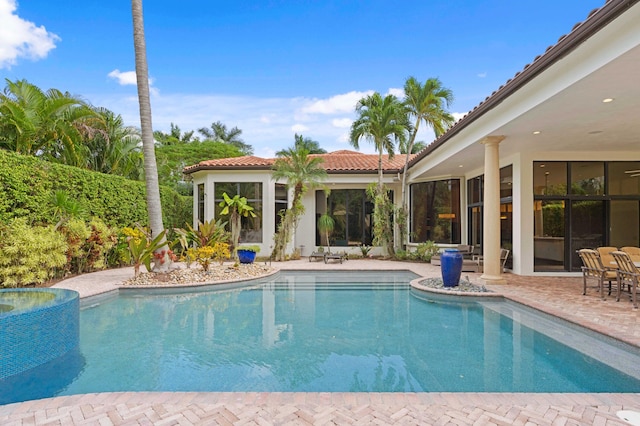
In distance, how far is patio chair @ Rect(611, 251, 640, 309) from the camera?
703 centimetres

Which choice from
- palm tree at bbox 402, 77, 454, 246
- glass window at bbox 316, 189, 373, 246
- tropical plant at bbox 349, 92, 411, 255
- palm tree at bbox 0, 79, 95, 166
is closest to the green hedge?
palm tree at bbox 0, 79, 95, 166

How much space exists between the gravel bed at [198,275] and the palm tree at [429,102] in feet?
27.2

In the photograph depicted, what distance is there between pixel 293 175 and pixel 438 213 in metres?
6.97

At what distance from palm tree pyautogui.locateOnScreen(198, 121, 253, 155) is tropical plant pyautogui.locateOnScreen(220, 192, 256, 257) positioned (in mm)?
29408

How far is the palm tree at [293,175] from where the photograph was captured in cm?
1558

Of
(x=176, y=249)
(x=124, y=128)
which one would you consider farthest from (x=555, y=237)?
(x=124, y=128)

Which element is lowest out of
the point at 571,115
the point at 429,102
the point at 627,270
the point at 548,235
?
the point at 627,270

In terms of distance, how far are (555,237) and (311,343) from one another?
9776mm

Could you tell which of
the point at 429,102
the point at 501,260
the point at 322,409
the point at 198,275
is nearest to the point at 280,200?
the point at 198,275

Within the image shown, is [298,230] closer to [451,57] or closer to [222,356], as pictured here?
[451,57]

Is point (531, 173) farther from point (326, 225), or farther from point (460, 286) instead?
point (326, 225)

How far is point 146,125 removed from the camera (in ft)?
36.6

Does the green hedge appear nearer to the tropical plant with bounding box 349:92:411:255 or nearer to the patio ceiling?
the tropical plant with bounding box 349:92:411:255

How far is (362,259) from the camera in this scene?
1725 cm
